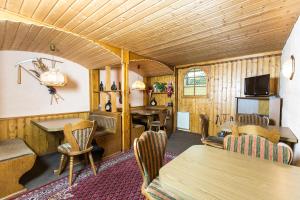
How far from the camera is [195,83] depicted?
4902 millimetres

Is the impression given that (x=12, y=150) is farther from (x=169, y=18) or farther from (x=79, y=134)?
(x=169, y=18)

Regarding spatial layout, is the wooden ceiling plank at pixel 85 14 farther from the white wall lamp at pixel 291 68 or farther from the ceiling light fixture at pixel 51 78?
the white wall lamp at pixel 291 68

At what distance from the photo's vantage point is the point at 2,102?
110 inches

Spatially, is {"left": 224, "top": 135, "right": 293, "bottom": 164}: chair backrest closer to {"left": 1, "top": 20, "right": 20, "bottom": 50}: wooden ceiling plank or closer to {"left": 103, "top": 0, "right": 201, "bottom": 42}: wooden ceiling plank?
{"left": 103, "top": 0, "right": 201, "bottom": 42}: wooden ceiling plank

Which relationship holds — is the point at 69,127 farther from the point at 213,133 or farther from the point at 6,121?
the point at 213,133

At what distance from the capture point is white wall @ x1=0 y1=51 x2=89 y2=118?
2.83 meters

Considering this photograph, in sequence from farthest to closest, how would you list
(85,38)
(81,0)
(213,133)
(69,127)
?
1. (213,133)
2. (85,38)
3. (69,127)
4. (81,0)

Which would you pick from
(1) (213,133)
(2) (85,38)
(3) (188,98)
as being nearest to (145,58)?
(2) (85,38)

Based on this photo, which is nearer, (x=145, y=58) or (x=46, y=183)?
(x=46, y=183)

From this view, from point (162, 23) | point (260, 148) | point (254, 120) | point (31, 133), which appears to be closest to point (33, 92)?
point (31, 133)

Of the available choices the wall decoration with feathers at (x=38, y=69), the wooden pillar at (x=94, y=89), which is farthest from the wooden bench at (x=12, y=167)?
the wooden pillar at (x=94, y=89)

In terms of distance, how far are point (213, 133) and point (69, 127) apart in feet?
12.7

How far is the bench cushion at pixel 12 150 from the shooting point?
1.93 meters

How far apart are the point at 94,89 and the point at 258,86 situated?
3.78 m
